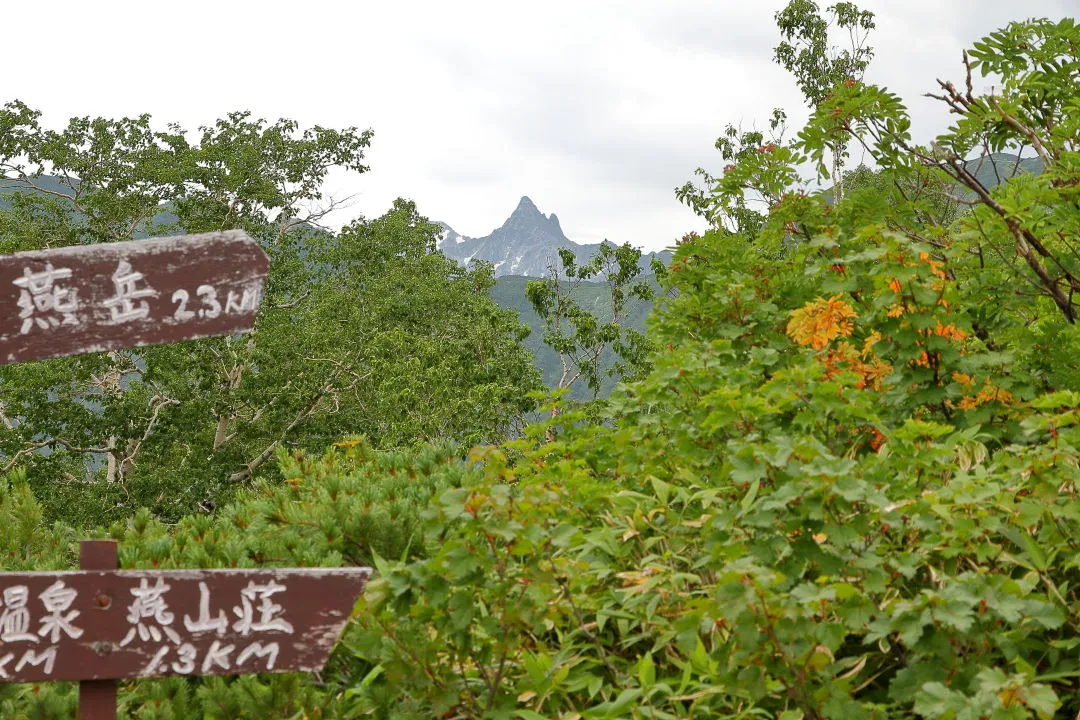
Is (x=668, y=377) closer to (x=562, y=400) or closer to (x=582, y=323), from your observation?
(x=562, y=400)

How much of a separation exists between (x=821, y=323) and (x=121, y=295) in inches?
97.9

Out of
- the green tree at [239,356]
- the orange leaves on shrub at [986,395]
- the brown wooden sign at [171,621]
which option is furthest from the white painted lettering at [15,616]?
the green tree at [239,356]

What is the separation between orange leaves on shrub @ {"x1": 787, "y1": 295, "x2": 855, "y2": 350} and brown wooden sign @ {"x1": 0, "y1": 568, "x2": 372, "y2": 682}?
2.02m

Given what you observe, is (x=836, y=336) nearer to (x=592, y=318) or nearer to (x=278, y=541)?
(x=278, y=541)

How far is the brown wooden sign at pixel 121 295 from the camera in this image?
8.91ft

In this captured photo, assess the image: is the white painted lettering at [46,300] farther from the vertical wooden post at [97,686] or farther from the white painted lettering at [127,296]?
the vertical wooden post at [97,686]

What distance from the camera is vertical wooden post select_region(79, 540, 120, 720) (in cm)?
252

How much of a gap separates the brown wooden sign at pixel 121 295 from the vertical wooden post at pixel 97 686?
0.57 metres

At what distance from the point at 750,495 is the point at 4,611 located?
2.00 meters

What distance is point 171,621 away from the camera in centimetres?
251

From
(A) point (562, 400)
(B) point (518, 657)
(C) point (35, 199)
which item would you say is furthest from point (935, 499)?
(C) point (35, 199)

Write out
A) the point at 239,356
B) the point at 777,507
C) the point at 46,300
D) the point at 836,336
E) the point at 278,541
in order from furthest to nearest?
1. the point at 239,356
2. the point at 836,336
3. the point at 278,541
4. the point at 46,300
5. the point at 777,507

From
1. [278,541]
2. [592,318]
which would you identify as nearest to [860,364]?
[278,541]

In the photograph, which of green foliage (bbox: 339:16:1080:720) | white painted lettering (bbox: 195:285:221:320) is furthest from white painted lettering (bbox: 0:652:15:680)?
white painted lettering (bbox: 195:285:221:320)
